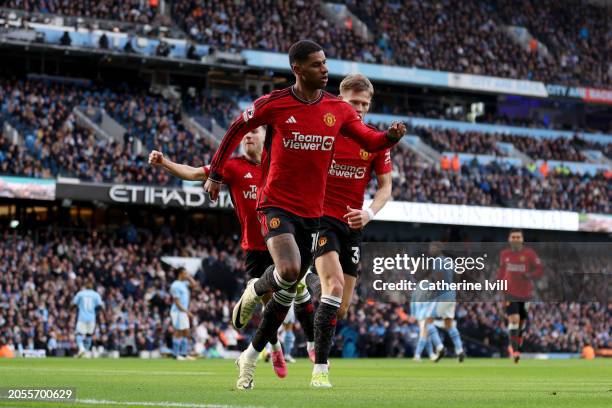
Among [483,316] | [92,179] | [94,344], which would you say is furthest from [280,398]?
[483,316]

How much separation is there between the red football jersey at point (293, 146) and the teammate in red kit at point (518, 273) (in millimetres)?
10394

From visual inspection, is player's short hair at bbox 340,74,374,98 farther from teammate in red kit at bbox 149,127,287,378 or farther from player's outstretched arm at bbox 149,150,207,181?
teammate in red kit at bbox 149,127,287,378

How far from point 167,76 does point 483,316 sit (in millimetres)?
16831

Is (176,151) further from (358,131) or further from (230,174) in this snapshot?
(358,131)

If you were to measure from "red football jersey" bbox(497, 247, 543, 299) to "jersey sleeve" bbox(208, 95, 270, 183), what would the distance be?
10.9m

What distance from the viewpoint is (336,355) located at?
3291cm

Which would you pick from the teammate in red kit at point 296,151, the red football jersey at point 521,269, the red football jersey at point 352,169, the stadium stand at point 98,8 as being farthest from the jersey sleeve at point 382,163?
the stadium stand at point 98,8

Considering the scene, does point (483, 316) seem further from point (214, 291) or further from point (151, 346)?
point (151, 346)

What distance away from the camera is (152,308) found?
31672 millimetres

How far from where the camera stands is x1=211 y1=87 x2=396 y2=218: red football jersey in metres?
8.99

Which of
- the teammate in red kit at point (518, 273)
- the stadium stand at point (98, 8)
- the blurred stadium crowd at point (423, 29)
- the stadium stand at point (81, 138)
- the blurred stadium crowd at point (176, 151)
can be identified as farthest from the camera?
the blurred stadium crowd at point (423, 29)

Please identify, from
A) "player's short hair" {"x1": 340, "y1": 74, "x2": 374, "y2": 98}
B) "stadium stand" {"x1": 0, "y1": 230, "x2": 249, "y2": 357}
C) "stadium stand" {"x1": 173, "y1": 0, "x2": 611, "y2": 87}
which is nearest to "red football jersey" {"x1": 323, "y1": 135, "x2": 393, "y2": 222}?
"player's short hair" {"x1": 340, "y1": 74, "x2": 374, "y2": 98}

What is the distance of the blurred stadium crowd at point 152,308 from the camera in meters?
30.0

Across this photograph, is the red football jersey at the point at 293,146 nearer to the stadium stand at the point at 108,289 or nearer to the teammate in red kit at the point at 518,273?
→ the teammate in red kit at the point at 518,273
